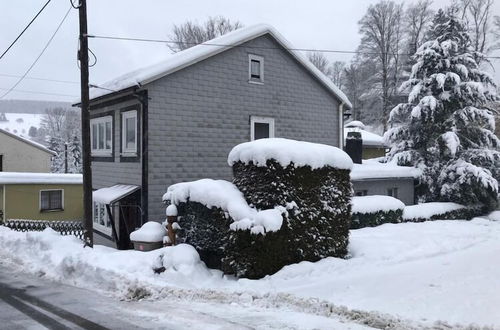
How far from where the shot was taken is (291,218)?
970cm

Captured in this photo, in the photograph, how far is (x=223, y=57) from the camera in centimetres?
1666

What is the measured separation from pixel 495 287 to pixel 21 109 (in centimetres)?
12877

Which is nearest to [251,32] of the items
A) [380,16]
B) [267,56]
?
[267,56]

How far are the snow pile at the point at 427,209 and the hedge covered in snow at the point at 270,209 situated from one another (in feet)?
25.2

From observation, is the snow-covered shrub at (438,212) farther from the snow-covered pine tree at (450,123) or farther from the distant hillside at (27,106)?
the distant hillside at (27,106)

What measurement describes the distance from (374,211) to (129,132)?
868 centimetres

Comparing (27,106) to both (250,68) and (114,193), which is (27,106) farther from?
(114,193)

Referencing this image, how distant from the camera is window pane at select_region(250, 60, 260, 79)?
17.5m

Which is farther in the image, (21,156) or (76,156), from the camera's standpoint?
(76,156)

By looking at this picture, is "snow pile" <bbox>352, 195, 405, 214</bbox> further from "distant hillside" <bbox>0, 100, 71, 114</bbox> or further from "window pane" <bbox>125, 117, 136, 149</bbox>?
"distant hillside" <bbox>0, 100, 71, 114</bbox>

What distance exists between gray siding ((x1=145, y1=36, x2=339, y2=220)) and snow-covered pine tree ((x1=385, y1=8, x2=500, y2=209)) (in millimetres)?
4683

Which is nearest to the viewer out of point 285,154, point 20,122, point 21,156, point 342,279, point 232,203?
point 342,279

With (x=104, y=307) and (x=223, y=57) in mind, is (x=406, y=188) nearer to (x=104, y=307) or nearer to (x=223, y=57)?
(x=223, y=57)

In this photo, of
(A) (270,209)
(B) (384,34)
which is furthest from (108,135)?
(B) (384,34)
